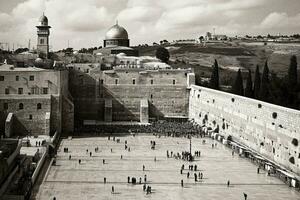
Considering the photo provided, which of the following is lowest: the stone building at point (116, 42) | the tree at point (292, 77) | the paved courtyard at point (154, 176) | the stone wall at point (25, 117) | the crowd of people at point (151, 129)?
the paved courtyard at point (154, 176)

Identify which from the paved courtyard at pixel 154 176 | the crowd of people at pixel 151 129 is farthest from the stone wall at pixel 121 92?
the paved courtyard at pixel 154 176

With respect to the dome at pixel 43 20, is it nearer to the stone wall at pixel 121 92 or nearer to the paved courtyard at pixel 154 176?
the stone wall at pixel 121 92

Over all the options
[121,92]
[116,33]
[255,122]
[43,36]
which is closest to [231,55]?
[116,33]

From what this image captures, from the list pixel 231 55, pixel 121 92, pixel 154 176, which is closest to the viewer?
pixel 154 176

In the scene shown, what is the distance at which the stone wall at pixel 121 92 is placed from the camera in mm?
42750

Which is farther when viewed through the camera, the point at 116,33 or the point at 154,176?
the point at 116,33

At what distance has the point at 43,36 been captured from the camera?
156 ft

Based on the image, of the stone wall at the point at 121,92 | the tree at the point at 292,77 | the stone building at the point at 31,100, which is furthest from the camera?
the stone wall at the point at 121,92

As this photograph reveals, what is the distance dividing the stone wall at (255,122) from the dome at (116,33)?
18866 millimetres

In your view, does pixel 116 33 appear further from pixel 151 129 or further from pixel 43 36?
pixel 151 129

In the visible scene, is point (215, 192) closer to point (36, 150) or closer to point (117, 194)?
point (117, 194)

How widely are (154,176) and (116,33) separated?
3492cm

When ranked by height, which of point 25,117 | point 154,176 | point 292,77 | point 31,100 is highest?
point 292,77

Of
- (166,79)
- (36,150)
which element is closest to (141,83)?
(166,79)
